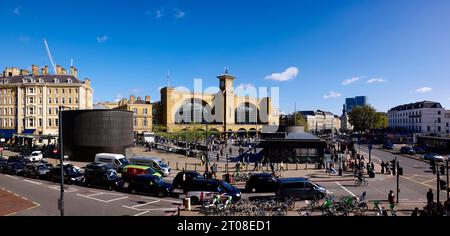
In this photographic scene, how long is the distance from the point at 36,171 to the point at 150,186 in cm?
1605

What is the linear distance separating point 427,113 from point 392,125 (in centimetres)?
2668

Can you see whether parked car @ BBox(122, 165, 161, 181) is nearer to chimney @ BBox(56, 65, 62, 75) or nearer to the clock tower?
chimney @ BBox(56, 65, 62, 75)

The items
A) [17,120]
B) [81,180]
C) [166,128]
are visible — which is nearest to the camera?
[81,180]

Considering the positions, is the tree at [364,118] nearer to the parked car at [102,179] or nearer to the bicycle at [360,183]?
the bicycle at [360,183]

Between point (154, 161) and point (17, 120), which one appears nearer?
point (154, 161)

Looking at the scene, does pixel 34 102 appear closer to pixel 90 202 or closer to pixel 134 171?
pixel 134 171

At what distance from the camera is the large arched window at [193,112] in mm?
91062

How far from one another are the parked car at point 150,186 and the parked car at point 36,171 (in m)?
12.9

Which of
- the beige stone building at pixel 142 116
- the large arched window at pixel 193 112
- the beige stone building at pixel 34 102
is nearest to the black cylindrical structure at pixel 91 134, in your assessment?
the beige stone building at pixel 34 102

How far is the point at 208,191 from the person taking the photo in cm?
1967

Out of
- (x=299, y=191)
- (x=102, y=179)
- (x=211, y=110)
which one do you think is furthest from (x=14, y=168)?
(x=211, y=110)

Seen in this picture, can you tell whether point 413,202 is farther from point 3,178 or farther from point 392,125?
point 392,125
